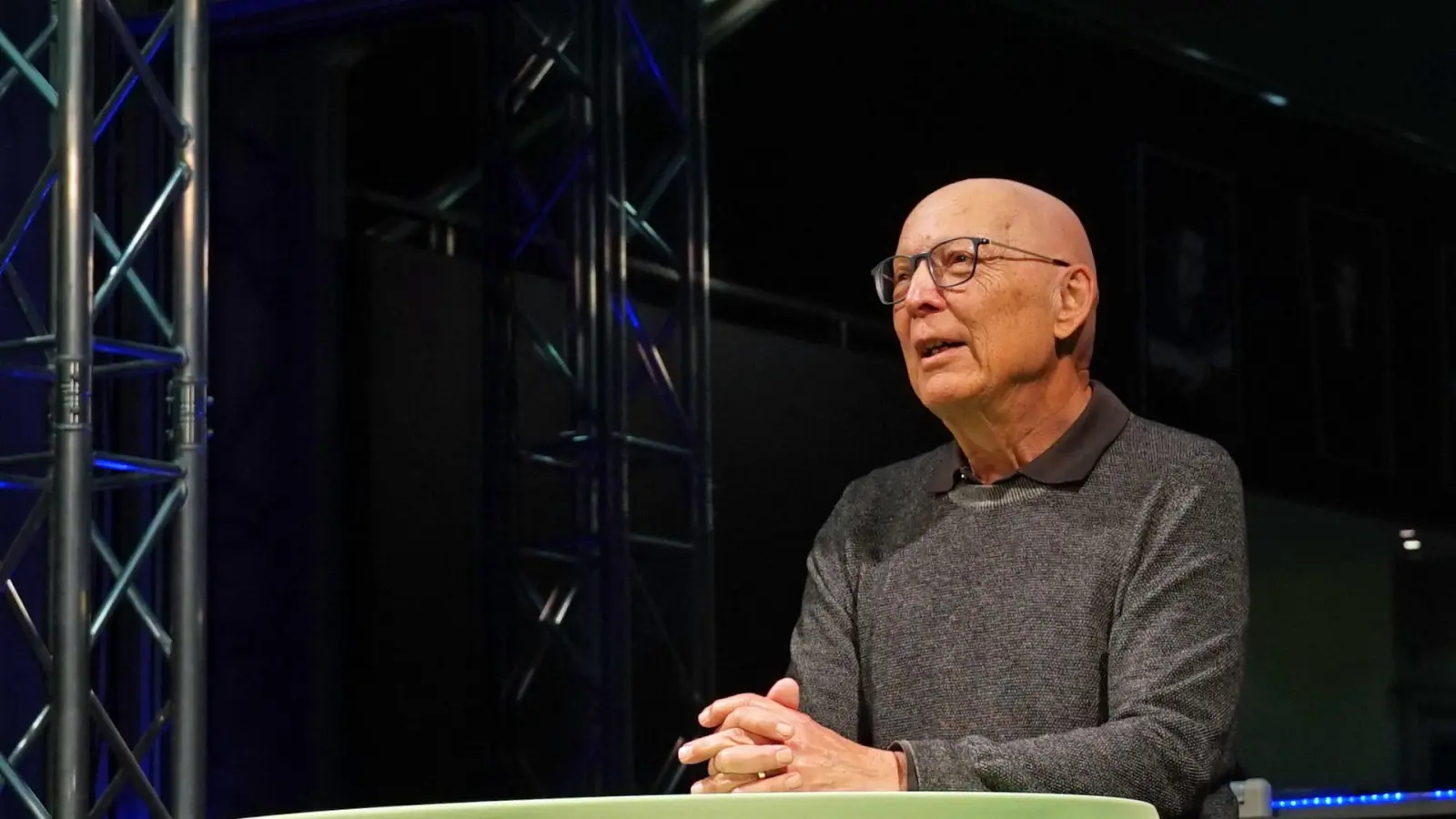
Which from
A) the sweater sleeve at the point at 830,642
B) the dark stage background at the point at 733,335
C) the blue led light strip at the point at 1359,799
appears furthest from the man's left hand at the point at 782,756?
the dark stage background at the point at 733,335

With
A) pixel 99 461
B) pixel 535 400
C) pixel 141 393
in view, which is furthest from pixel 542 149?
pixel 99 461

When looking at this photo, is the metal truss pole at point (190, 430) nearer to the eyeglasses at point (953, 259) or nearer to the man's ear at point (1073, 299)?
the eyeglasses at point (953, 259)

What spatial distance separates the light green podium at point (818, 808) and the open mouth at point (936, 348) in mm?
1127

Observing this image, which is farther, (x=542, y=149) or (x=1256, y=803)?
(x=542, y=149)

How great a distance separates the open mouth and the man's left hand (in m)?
0.48

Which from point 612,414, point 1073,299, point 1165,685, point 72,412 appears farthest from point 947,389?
point 612,414

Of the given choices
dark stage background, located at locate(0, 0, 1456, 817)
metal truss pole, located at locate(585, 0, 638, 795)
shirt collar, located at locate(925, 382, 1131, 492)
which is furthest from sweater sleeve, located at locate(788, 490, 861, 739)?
metal truss pole, located at locate(585, 0, 638, 795)

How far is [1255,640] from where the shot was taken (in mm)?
3543

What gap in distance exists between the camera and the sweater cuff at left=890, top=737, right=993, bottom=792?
1440mm

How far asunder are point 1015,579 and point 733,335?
2.70m

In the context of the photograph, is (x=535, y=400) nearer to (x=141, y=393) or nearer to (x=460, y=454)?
(x=460, y=454)

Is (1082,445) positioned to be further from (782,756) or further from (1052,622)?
(782,756)

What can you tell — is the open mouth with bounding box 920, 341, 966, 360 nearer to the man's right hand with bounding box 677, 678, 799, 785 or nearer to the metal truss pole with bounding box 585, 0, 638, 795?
the man's right hand with bounding box 677, 678, 799, 785

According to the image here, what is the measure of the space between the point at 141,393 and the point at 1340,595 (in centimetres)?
295
